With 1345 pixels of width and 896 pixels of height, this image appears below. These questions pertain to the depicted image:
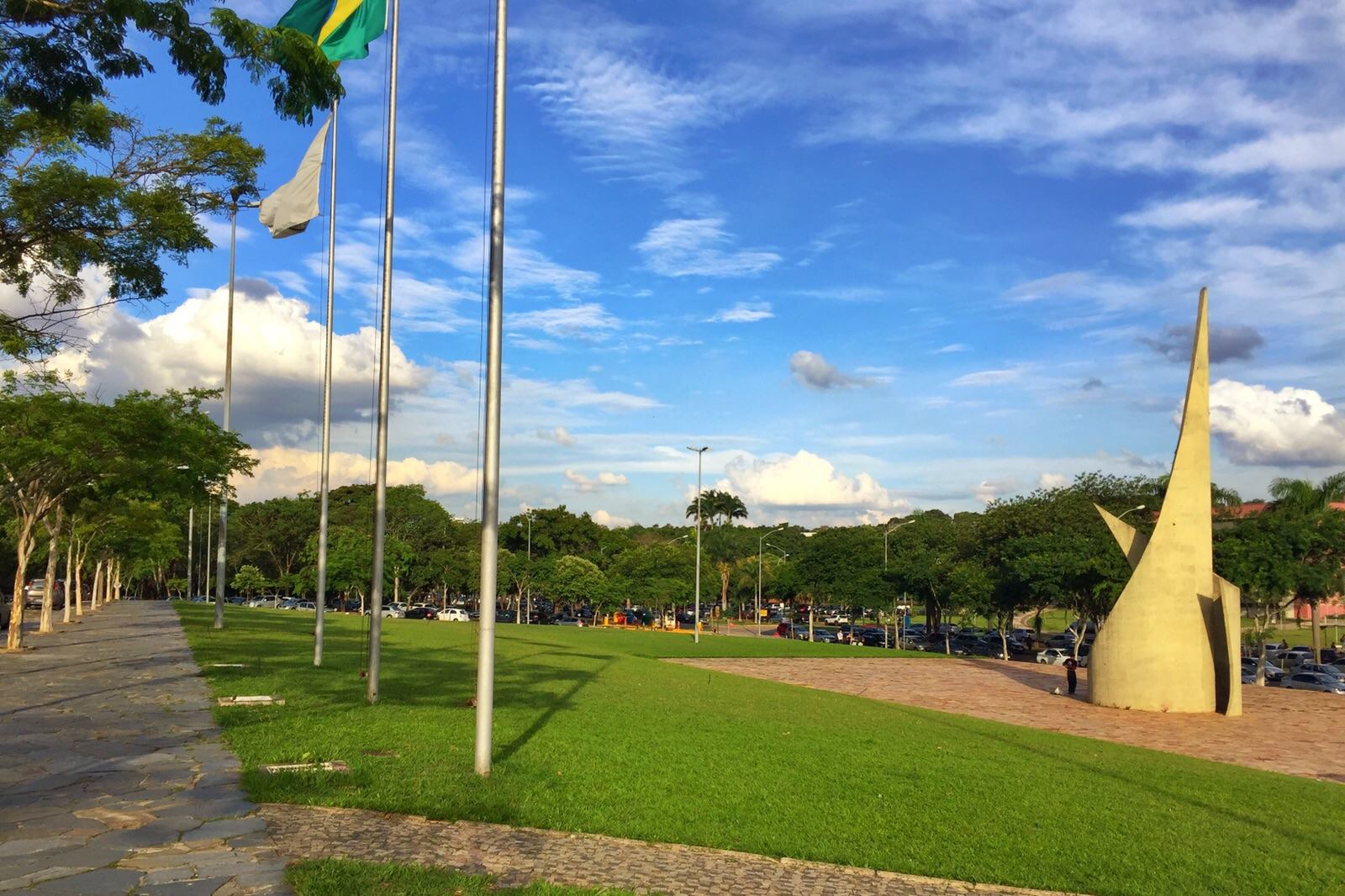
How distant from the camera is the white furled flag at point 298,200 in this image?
18.4 metres

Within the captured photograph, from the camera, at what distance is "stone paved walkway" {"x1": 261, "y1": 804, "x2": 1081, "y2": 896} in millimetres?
7113

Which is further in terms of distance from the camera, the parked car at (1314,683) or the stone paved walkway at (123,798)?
the parked car at (1314,683)

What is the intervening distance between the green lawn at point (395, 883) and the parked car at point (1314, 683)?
40.0 m

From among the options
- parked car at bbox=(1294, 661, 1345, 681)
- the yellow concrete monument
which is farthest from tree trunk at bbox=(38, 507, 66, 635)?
parked car at bbox=(1294, 661, 1345, 681)

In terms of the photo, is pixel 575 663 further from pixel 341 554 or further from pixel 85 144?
pixel 341 554

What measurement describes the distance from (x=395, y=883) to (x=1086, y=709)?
77.4 ft

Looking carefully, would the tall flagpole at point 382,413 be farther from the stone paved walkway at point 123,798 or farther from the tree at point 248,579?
the tree at point 248,579

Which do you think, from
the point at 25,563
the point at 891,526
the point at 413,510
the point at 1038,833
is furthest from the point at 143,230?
the point at 891,526

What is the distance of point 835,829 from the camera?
891 cm

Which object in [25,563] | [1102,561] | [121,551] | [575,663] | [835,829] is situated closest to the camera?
[835,829]

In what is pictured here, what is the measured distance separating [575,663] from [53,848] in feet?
74.3

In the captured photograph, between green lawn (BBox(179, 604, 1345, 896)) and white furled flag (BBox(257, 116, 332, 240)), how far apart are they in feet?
27.6

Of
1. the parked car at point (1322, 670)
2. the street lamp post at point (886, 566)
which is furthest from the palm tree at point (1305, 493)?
the street lamp post at point (886, 566)

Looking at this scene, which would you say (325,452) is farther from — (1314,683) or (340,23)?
(1314,683)
